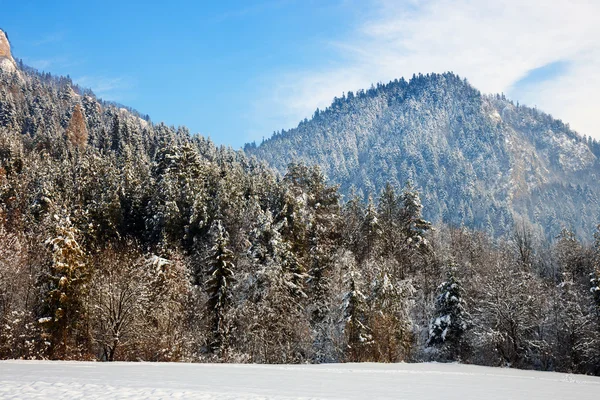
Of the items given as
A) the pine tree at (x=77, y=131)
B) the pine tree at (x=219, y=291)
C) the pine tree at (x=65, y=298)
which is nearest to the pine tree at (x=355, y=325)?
the pine tree at (x=219, y=291)

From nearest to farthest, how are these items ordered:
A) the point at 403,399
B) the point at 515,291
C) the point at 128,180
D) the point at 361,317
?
1. the point at 403,399
2. the point at 361,317
3. the point at 515,291
4. the point at 128,180

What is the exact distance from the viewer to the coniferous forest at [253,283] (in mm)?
31547

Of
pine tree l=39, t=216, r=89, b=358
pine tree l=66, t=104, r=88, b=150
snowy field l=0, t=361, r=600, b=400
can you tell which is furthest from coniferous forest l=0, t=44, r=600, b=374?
pine tree l=66, t=104, r=88, b=150

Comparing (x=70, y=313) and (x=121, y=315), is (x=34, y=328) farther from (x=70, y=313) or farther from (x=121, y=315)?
(x=121, y=315)

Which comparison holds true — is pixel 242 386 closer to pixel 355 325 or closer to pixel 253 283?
pixel 355 325

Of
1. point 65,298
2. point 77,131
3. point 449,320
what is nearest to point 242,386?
point 65,298

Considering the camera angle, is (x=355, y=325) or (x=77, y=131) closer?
(x=355, y=325)

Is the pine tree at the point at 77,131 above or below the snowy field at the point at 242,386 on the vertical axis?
above

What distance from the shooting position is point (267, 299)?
37.6 metres

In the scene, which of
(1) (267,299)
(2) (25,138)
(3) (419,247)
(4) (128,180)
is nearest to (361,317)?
(1) (267,299)

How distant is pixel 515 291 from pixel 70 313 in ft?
130

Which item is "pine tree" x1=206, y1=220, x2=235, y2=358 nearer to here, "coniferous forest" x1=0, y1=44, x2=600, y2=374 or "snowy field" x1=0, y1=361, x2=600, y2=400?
"coniferous forest" x1=0, y1=44, x2=600, y2=374

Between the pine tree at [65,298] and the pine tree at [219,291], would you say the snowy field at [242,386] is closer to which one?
the pine tree at [65,298]

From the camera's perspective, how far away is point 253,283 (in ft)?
127
